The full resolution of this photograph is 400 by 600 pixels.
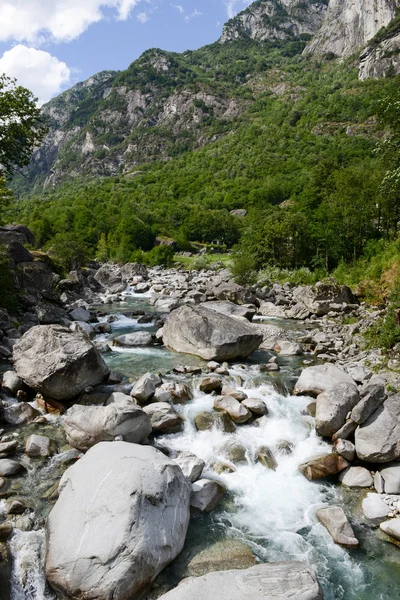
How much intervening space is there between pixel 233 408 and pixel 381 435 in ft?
15.8

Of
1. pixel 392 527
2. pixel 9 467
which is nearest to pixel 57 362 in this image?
pixel 9 467

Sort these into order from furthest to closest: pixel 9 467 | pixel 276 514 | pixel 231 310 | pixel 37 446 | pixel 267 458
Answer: pixel 231 310, pixel 267 458, pixel 37 446, pixel 9 467, pixel 276 514

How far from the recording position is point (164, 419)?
41.9ft

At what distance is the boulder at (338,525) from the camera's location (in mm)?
8719

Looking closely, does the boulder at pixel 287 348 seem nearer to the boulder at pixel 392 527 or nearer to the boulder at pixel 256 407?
the boulder at pixel 256 407

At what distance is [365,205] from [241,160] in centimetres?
10742

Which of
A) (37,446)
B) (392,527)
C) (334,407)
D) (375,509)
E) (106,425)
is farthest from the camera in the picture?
(334,407)

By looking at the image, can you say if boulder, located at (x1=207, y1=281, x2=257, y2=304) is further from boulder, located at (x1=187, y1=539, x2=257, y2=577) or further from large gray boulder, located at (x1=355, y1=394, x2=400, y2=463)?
boulder, located at (x1=187, y1=539, x2=257, y2=577)

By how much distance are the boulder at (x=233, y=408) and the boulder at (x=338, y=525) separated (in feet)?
14.0

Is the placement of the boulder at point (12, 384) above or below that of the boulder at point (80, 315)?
above

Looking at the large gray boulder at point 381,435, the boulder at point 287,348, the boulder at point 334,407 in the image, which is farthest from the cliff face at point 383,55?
the large gray boulder at point 381,435

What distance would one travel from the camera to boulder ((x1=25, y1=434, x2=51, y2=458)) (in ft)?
37.0

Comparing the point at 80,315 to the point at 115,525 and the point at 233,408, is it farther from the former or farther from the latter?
the point at 115,525

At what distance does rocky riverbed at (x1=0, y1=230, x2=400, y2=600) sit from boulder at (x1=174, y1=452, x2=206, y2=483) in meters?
0.04
